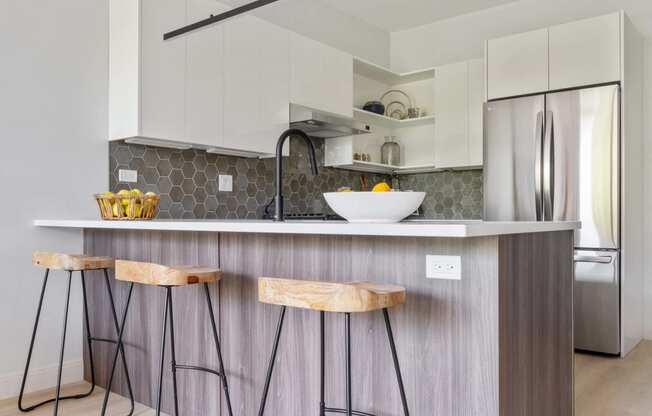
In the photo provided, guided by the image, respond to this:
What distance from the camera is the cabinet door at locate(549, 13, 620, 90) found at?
3564 millimetres

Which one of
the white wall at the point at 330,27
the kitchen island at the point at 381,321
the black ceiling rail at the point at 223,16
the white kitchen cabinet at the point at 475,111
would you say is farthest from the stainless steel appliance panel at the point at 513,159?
the black ceiling rail at the point at 223,16

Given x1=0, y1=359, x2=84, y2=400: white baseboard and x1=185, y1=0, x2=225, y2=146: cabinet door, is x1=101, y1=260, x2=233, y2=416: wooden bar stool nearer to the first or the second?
x1=0, y1=359, x2=84, y2=400: white baseboard

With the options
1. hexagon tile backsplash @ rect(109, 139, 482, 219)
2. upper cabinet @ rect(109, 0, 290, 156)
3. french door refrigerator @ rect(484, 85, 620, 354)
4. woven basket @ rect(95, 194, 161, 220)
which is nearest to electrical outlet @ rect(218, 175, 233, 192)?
hexagon tile backsplash @ rect(109, 139, 482, 219)

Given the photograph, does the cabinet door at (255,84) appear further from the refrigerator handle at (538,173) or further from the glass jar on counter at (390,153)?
the refrigerator handle at (538,173)

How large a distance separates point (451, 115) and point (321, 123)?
4.61ft

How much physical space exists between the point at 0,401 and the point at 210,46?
88.7 inches

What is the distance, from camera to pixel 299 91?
3.78 m

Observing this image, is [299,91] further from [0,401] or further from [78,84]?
[0,401]

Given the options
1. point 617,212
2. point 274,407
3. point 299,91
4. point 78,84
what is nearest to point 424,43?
point 299,91

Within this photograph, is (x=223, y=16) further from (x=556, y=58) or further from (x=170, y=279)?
(x=556, y=58)

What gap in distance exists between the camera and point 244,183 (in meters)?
3.76

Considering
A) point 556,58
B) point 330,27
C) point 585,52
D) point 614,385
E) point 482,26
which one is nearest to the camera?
point 614,385

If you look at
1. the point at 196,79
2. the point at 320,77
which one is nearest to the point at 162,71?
the point at 196,79

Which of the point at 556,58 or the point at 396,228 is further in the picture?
the point at 556,58
